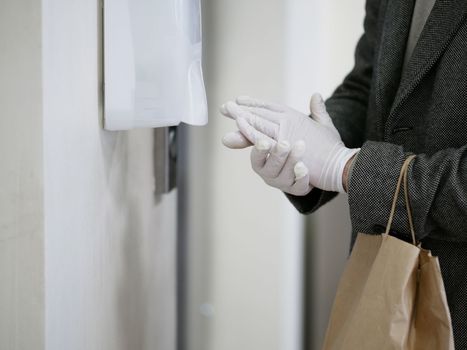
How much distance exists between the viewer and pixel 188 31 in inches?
31.8

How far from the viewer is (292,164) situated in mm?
785

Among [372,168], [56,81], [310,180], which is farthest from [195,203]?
[56,81]

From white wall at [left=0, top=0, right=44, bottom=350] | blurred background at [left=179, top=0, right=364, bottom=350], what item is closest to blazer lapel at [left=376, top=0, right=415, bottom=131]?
blurred background at [left=179, top=0, right=364, bottom=350]

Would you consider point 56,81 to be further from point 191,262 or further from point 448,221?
point 191,262

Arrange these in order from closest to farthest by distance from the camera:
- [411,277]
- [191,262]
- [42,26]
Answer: [42,26], [411,277], [191,262]

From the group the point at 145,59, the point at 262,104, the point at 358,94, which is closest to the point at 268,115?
the point at 262,104

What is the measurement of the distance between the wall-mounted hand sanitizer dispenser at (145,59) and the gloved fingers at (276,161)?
0.53 ft

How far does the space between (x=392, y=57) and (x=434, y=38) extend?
0.36ft

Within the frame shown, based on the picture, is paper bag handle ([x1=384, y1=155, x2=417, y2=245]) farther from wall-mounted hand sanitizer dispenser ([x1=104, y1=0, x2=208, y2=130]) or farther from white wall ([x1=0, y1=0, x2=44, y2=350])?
white wall ([x1=0, y1=0, x2=44, y2=350])

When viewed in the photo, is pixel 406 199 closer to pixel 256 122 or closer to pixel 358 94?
pixel 256 122

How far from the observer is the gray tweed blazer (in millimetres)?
734

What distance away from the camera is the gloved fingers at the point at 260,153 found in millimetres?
756

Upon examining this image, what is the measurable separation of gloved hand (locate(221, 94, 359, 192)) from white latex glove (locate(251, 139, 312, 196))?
3 cm

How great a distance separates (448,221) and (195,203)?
0.77m
